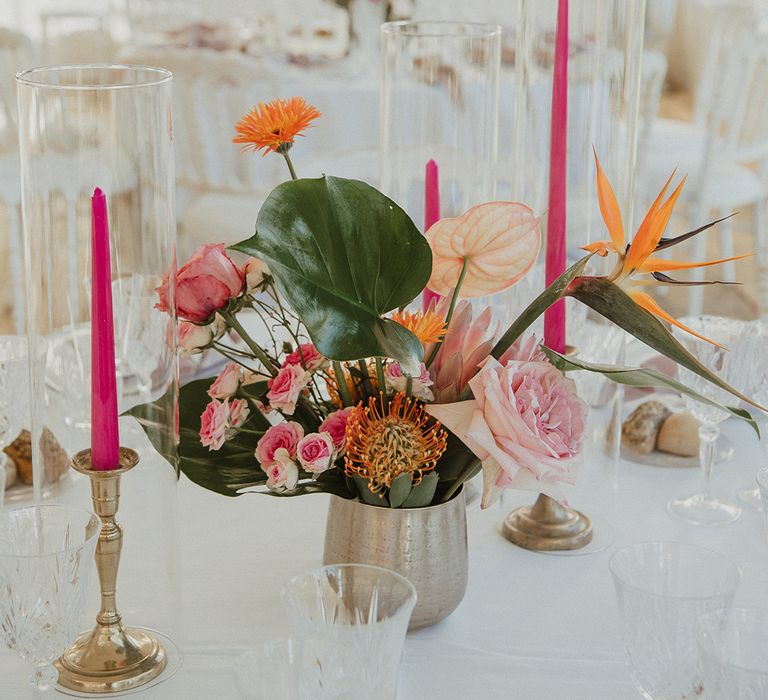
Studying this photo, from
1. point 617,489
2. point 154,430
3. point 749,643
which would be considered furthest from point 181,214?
point 749,643

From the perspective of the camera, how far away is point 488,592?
0.82 meters

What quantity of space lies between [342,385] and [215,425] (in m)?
0.08

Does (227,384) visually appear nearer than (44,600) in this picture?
No

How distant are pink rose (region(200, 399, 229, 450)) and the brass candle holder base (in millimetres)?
285

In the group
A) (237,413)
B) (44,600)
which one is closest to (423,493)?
(237,413)

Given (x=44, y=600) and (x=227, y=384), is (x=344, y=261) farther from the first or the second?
(x=44, y=600)

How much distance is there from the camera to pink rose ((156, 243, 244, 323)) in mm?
709

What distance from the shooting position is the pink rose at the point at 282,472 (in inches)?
27.0

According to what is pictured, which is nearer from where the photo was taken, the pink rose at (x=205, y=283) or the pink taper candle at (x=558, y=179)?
the pink rose at (x=205, y=283)

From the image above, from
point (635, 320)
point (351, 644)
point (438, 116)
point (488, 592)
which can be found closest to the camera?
point (351, 644)

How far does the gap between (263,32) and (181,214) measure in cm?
71

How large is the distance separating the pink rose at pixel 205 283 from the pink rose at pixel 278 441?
3.5 inches

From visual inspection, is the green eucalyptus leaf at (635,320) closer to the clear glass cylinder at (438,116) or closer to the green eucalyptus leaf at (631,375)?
the green eucalyptus leaf at (631,375)

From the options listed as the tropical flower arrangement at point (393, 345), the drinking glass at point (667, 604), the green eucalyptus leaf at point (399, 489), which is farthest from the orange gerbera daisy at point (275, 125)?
the drinking glass at point (667, 604)
